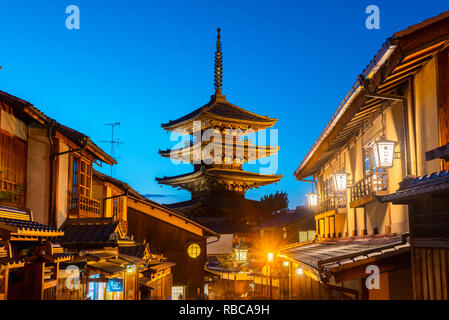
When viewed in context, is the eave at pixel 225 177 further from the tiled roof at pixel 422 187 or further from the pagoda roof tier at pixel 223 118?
the tiled roof at pixel 422 187

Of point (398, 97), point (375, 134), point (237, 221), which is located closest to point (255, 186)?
point (237, 221)

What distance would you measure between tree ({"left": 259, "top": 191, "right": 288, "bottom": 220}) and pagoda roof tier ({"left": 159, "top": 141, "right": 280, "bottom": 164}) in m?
6.09

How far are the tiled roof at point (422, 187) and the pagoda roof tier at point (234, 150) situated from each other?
3533cm

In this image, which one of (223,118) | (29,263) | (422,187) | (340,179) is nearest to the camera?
(422,187)

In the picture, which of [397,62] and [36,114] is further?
[36,114]

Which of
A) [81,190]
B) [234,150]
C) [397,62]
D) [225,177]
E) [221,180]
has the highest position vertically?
[234,150]

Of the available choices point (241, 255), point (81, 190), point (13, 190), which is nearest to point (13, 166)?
point (13, 190)

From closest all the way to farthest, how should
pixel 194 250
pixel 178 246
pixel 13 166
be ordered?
pixel 13 166, pixel 178 246, pixel 194 250

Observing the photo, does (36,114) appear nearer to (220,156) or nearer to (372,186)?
(372,186)

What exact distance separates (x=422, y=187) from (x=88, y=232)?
39.9 feet

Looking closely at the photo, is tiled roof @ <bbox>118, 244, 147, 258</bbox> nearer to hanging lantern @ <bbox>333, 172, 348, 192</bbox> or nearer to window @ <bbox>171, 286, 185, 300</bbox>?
window @ <bbox>171, 286, 185, 300</bbox>

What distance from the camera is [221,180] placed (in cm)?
4462

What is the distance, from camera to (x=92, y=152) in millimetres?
19906
